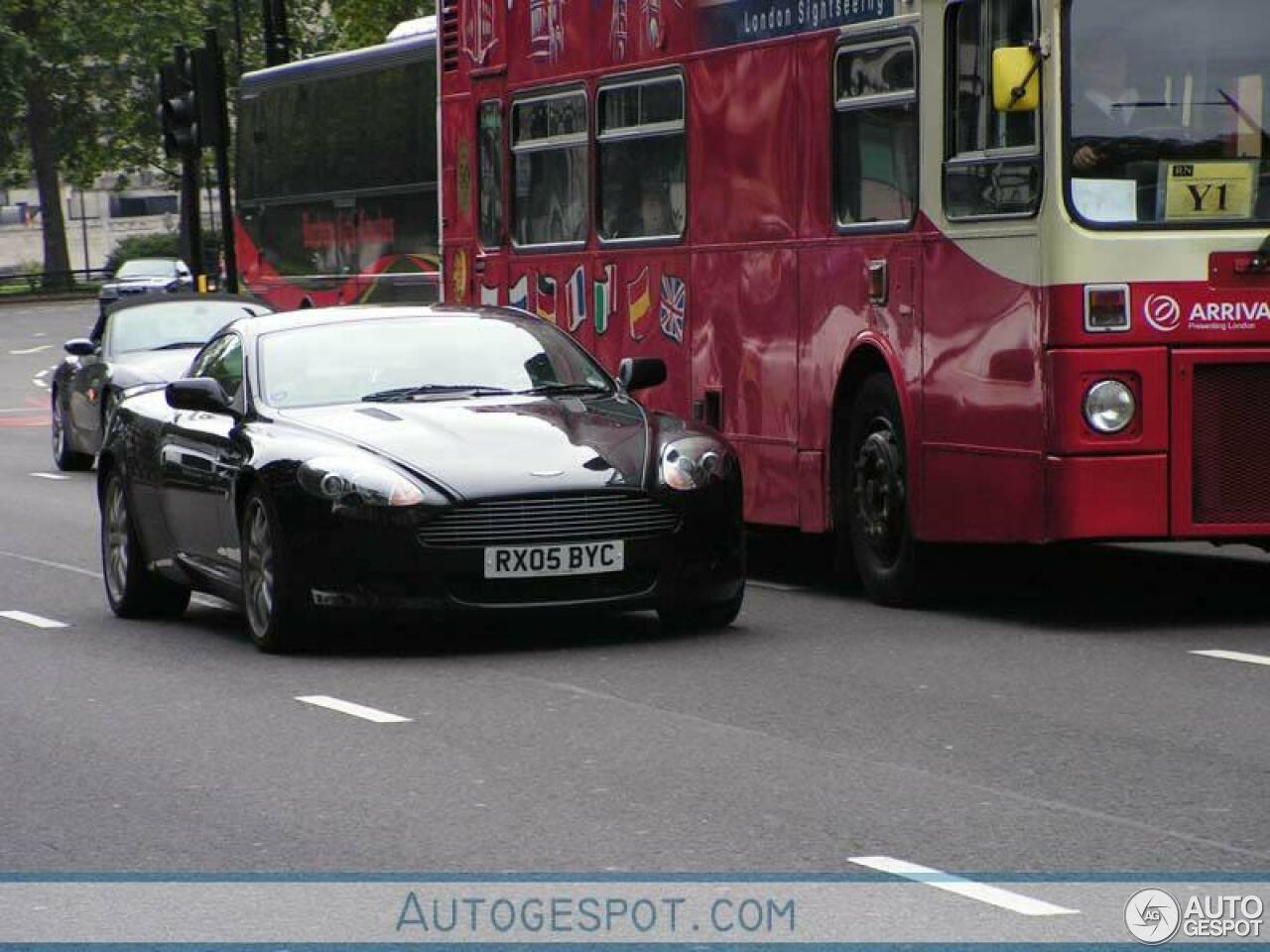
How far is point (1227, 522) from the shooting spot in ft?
37.9

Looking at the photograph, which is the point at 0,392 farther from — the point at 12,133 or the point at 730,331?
the point at 12,133

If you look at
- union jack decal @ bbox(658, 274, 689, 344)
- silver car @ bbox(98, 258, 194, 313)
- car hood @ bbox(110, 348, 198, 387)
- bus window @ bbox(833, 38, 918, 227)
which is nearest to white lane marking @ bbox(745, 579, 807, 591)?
union jack decal @ bbox(658, 274, 689, 344)

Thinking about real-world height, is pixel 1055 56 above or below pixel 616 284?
above

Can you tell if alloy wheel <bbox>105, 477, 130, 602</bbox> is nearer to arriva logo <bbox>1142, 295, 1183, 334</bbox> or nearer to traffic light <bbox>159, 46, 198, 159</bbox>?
arriva logo <bbox>1142, 295, 1183, 334</bbox>

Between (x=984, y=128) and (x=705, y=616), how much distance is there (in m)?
2.26

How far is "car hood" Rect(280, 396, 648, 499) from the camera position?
11.0 meters

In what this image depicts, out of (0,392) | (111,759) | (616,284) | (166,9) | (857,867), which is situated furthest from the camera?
(166,9)

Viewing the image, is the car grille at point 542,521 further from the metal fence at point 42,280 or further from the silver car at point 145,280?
the metal fence at point 42,280

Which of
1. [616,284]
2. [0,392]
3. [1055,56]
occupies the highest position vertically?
[1055,56]

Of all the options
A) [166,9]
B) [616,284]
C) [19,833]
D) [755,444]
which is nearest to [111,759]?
[19,833]

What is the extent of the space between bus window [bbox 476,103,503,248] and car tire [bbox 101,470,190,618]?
13.7ft

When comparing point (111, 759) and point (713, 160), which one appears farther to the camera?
point (713, 160)

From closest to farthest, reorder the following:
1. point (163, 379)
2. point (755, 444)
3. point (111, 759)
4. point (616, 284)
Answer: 1. point (111, 759)
2. point (755, 444)
3. point (616, 284)
4. point (163, 379)

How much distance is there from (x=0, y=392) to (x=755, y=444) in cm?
2779
